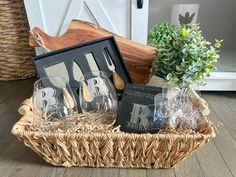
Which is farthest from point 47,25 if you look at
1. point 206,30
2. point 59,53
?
point 206,30

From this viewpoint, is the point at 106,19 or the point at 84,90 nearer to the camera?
the point at 84,90

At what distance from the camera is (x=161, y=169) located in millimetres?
560

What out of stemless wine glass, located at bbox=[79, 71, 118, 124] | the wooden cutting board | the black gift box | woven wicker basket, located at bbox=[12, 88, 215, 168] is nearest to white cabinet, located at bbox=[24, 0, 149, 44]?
the wooden cutting board

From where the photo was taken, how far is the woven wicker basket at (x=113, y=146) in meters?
0.49

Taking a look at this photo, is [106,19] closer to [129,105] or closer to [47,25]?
[47,25]

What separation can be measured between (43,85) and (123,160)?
29 centimetres

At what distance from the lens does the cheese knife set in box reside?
0.58 m

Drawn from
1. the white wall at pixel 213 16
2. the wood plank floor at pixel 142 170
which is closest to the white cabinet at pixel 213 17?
the white wall at pixel 213 16

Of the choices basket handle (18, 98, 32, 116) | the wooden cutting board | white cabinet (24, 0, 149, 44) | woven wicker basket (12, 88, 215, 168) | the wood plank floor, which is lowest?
the wood plank floor

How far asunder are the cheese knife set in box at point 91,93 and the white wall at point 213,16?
60 cm

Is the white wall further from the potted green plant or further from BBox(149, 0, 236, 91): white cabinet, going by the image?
the potted green plant

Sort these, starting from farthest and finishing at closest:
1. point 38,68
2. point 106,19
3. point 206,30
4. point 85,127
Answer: point 206,30, point 106,19, point 38,68, point 85,127

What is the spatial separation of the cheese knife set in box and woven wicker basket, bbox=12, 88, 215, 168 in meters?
0.06

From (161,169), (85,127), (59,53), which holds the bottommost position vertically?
(161,169)
